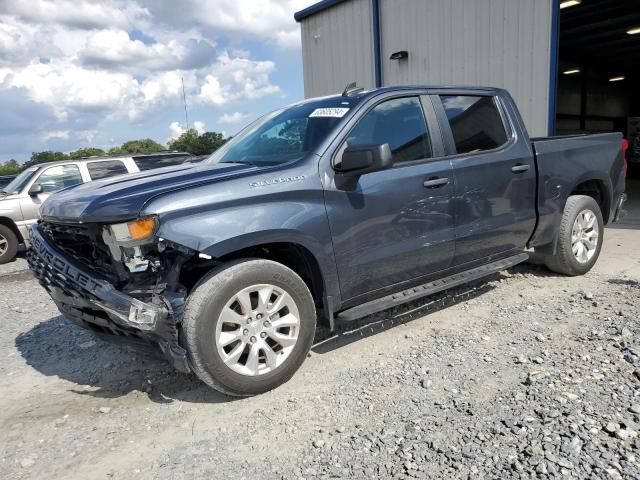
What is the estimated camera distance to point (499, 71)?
905 cm

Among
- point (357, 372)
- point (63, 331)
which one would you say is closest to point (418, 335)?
point (357, 372)

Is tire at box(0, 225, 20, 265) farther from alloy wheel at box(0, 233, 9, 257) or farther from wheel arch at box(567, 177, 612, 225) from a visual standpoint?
wheel arch at box(567, 177, 612, 225)

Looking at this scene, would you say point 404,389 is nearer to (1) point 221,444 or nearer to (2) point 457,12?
(1) point 221,444

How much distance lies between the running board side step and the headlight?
137cm

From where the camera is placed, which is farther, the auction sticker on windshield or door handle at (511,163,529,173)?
door handle at (511,163,529,173)

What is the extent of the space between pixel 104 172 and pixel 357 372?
6992mm

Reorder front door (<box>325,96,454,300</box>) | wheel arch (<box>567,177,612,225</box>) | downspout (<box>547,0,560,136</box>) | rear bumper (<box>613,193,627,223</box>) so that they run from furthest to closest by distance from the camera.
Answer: downspout (<box>547,0,560,136</box>) < rear bumper (<box>613,193,627,223</box>) < wheel arch (<box>567,177,612,225</box>) < front door (<box>325,96,454,300</box>)

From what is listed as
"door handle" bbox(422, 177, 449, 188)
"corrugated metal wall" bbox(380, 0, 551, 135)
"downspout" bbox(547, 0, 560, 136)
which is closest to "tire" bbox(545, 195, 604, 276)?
"door handle" bbox(422, 177, 449, 188)

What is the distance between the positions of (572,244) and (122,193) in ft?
14.0

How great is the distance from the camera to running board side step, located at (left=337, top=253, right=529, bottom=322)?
11.1 ft

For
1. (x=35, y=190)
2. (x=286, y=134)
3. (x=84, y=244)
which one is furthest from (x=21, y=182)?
(x=286, y=134)

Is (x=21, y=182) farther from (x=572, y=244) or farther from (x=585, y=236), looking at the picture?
(x=585, y=236)

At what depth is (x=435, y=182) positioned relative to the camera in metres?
3.72

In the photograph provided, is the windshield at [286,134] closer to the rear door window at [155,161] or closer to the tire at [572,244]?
the tire at [572,244]
